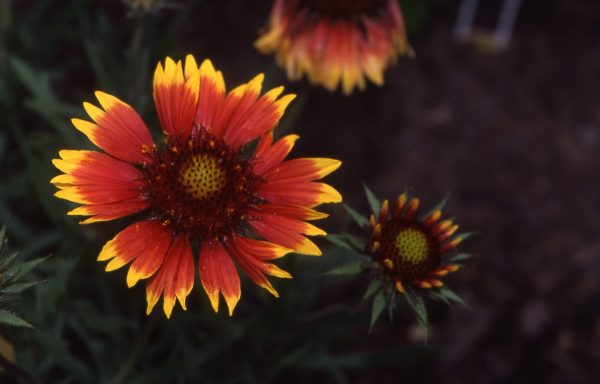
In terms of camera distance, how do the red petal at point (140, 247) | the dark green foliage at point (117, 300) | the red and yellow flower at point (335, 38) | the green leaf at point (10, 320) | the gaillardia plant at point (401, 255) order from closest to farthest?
the green leaf at point (10, 320) < the red petal at point (140, 247) < the gaillardia plant at point (401, 255) < the dark green foliage at point (117, 300) < the red and yellow flower at point (335, 38)

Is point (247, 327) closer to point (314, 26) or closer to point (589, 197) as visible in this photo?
point (314, 26)

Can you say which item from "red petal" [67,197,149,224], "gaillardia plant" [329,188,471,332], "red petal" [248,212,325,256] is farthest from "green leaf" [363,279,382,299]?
"red petal" [67,197,149,224]

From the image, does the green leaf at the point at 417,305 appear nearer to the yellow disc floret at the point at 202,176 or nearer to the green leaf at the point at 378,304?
the green leaf at the point at 378,304

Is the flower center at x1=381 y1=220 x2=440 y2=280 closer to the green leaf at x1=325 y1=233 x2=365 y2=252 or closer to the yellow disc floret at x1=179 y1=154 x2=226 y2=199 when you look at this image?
the green leaf at x1=325 y1=233 x2=365 y2=252

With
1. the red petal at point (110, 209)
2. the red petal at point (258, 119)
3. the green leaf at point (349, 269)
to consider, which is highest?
the red petal at point (258, 119)

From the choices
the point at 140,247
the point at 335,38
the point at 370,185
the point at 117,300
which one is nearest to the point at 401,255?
the point at 140,247

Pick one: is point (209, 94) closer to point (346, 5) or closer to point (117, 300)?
point (346, 5)

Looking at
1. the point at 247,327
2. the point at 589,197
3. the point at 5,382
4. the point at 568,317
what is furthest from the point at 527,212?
the point at 5,382

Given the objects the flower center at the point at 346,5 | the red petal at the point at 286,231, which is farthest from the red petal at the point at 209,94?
the flower center at the point at 346,5
